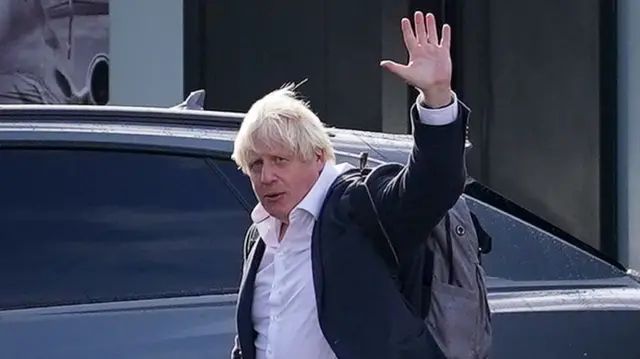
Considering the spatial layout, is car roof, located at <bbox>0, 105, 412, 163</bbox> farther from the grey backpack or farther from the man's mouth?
the grey backpack

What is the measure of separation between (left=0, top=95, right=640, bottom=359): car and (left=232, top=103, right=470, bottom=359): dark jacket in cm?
74

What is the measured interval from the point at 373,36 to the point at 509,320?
21.1ft

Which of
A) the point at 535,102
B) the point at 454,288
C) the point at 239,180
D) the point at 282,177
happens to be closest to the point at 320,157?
the point at 282,177

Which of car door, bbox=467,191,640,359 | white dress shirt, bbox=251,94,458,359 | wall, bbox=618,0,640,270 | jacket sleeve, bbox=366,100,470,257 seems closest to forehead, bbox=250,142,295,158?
white dress shirt, bbox=251,94,458,359

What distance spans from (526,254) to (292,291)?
3.38 ft

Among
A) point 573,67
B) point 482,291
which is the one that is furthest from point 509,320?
point 573,67

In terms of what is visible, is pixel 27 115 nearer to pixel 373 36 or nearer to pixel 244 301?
pixel 244 301

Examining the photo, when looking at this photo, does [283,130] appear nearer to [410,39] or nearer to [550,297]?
[410,39]

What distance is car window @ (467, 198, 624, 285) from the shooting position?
3652mm

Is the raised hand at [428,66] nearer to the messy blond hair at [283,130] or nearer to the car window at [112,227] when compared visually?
the messy blond hair at [283,130]

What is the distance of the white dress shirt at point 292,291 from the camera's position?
2.83m

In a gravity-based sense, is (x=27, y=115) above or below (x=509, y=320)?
above

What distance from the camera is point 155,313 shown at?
3500mm

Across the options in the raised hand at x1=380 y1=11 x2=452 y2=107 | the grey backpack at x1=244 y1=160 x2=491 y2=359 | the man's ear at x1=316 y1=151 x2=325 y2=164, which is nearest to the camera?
the raised hand at x1=380 y1=11 x2=452 y2=107
